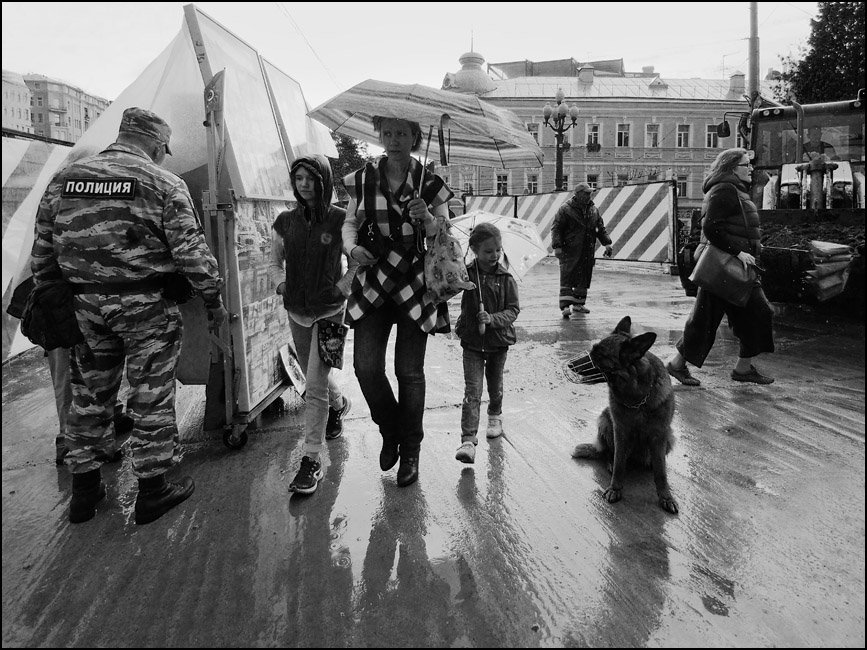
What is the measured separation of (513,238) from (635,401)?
6.10ft

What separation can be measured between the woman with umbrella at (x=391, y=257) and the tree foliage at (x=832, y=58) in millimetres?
21598

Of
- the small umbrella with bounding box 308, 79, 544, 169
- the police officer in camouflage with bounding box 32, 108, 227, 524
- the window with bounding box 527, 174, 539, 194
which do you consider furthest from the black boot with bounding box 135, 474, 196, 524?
the window with bounding box 527, 174, 539, 194

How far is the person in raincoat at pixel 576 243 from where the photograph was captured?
8086mm

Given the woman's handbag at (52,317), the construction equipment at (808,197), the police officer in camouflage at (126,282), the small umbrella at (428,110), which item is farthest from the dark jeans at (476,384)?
the construction equipment at (808,197)

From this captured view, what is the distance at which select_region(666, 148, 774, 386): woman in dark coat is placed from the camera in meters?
4.62

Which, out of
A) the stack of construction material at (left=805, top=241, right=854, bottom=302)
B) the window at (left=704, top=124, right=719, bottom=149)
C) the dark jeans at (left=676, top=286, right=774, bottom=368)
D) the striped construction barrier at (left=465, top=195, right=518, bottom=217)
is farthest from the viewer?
the window at (left=704, top=124, right=719, bottom=149)

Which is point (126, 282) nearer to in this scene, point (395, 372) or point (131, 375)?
point (131, 375)

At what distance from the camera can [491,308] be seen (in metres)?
3.62

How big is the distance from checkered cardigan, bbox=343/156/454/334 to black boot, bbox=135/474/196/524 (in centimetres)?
128

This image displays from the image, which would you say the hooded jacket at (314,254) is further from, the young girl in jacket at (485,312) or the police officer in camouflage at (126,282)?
the young girl in jacket at (485,312)

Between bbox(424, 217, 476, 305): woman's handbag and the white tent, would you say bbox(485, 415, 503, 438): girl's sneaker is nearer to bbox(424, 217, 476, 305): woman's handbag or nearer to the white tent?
bbox(424, 217, 476, 305): woman's handbag

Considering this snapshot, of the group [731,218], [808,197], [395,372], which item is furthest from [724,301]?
[808,197]

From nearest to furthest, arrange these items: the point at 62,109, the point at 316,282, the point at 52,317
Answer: the point at 52,317
the point at 316,282
the point at 62,109

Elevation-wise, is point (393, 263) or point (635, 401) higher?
point (393, 263)
